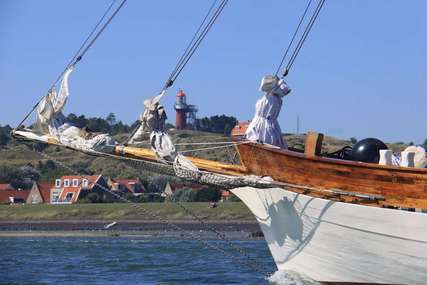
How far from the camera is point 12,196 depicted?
112062 mm

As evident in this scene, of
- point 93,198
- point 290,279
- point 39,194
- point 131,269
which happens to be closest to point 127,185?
point 93,198

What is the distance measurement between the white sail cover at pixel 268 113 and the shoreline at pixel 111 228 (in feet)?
164

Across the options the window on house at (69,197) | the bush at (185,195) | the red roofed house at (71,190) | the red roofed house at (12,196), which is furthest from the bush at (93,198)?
the red roofed house at (12,196)

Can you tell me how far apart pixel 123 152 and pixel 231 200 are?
75.0 m

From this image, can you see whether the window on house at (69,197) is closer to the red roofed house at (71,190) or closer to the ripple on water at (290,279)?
the red roofed house at (71,190)

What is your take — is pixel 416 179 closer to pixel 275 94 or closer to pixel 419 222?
pixel 419 222

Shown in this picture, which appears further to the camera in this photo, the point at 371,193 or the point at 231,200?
the point at 231,200

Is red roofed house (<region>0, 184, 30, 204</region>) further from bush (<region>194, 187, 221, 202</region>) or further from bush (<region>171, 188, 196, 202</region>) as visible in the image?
bush (<region>194, 187, 221, 202</region>)

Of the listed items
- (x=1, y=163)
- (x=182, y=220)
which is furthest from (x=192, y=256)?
(x=1, y=163)

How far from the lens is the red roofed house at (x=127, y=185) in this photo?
104000 millimetres

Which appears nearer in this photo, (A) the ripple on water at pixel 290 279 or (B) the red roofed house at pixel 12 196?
(A) the ripple on water at pixel 290 279

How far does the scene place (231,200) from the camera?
318 ft

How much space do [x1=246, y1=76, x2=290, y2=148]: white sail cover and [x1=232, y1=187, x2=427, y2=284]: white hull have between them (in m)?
1.02

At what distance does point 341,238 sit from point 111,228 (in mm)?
63881
